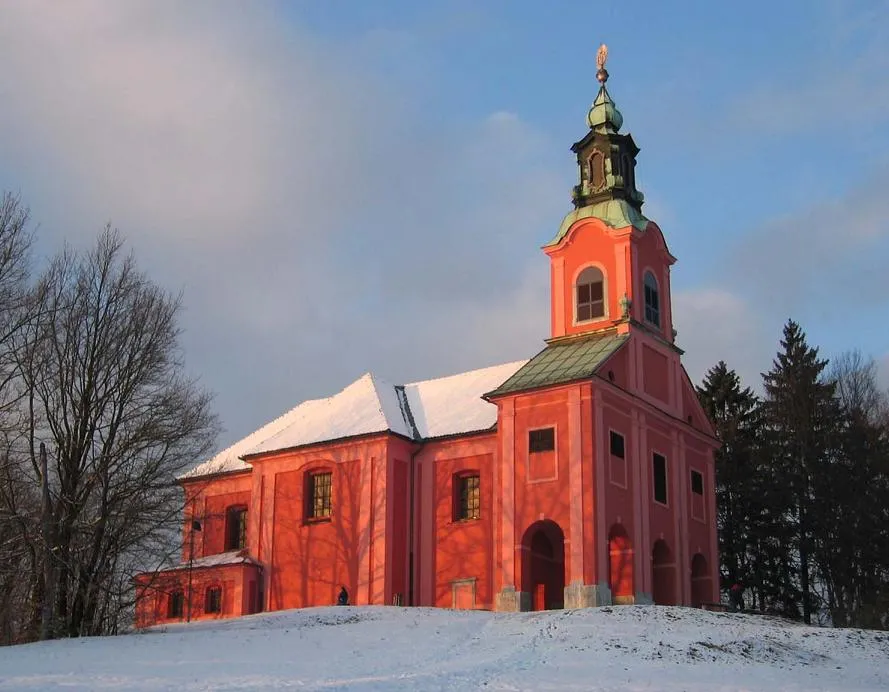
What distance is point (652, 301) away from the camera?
41219 millimetres

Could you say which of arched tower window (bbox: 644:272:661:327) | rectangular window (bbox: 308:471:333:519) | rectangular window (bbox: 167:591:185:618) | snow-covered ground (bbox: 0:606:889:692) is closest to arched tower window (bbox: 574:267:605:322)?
arched tower window (bbox: 644:272:661:327)

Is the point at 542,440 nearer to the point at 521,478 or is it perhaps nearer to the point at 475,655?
the point at 521,478

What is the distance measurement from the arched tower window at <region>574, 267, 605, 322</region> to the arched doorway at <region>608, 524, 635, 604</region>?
7.98 meters

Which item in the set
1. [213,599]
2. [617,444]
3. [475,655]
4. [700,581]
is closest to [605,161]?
[617,444]

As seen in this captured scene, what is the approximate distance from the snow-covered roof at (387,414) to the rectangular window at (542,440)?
8.84ft

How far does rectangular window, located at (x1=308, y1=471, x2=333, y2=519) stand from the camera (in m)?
40.3

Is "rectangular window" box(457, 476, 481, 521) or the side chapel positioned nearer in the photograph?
the side chapel

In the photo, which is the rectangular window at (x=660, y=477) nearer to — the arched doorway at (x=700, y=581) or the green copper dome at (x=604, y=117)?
the arched doorway at (x=700, y=581)

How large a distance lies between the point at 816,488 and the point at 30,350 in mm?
31706

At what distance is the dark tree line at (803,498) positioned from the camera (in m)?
45.6

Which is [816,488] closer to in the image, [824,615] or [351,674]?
[824,615]

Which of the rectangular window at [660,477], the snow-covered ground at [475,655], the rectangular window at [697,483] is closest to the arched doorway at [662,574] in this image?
the rectangular window at [660,477]

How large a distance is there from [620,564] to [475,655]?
41.4 feet

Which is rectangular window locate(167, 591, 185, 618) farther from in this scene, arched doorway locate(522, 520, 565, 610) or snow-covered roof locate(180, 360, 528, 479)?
arched doorway locate(522, 520, 565, 610)
